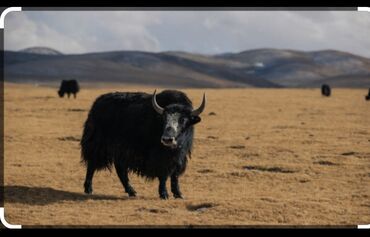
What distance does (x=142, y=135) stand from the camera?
36.0ft

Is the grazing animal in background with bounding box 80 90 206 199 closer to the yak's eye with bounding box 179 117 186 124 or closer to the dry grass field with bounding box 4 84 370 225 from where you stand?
the yak's eye with bounding box 179 117 186 124

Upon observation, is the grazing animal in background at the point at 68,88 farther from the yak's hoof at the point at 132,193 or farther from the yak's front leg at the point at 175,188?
the yak's front leg at the point at 175,188

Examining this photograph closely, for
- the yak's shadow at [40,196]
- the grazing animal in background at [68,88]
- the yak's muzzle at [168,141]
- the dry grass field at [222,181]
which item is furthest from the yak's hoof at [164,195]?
the grazing animal in background at [68,88]

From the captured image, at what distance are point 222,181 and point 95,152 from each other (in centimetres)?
270

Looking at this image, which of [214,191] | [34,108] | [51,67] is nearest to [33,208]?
[214,191]

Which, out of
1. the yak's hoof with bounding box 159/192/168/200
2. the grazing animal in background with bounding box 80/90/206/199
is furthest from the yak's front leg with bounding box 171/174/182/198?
the yak's hoof with bounding box 159/192/168/200

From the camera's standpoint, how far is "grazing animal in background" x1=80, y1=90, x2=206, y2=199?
10469mm

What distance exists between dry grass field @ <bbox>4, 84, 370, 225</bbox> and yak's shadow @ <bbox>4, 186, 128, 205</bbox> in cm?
2

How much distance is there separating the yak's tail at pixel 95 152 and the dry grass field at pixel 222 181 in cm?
54

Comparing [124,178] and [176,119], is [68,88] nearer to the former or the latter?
[124,178]

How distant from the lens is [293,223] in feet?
28.9

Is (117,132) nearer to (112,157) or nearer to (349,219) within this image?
(112,157)

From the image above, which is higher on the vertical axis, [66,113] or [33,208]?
[66,113]

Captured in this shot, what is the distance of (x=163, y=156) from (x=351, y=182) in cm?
422
